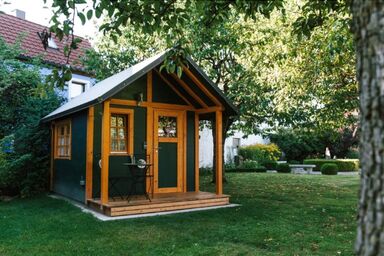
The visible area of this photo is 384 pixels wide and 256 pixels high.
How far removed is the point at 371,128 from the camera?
59.7 inches

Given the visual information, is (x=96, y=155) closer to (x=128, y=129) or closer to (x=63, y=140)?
(x=128, y=129)

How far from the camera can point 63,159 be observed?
418 inches

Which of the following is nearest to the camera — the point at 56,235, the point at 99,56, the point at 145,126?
the point at 56,235

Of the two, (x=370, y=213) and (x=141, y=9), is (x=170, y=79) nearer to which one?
(x=141, y=9)

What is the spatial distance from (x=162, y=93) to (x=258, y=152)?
15766 millimetres

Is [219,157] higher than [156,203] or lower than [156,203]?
higher

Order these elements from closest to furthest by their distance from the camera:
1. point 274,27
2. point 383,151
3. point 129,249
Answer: point 383,151 → point 129,249 → point 274,27

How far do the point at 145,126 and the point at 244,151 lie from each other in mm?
15683

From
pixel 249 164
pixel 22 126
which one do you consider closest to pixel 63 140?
pixel 22 126

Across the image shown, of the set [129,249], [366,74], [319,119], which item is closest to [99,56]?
[319,119]

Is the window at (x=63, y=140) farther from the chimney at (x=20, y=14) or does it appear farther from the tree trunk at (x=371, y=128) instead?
the chimney at (x=20, y=14)

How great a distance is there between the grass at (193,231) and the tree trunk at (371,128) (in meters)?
3.50

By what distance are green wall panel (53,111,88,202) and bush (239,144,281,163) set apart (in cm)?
1514

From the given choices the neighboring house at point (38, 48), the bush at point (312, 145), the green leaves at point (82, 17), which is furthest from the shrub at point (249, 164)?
the green leaves at point (82, 17)
